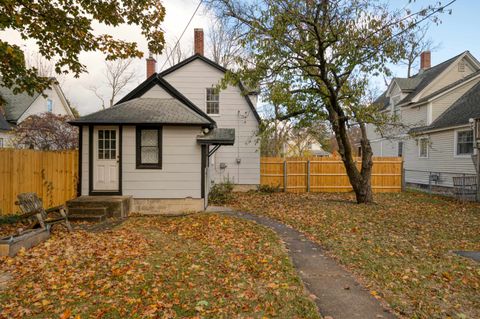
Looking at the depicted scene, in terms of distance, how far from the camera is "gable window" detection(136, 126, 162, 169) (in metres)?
11.5

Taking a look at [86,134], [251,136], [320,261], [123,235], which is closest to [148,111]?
[86,134]

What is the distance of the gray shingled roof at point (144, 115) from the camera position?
1119 cm

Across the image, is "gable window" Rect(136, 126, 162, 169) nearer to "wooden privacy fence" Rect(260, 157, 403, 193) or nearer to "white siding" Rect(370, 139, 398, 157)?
"wooden privacy fence" Rect(260, 157, 403, 193)

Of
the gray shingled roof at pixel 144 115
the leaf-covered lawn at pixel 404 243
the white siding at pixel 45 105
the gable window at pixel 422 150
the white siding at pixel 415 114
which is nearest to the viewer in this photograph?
the leaf-covered lawn at pixel 404 243

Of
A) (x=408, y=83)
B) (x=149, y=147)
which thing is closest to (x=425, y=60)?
(x=408, y=83)

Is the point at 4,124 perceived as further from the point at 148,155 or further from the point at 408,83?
the point at 408,83

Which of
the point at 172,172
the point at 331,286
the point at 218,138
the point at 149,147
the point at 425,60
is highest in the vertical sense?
the point at 425,60

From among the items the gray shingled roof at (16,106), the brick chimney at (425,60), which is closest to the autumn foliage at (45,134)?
the gray shingled roof at (16,106)

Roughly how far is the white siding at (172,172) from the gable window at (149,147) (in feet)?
0.46

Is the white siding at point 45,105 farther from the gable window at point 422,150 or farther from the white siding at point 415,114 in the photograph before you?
the gable window at point 422,150

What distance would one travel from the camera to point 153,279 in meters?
5.12

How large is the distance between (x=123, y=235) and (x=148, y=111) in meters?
5.56

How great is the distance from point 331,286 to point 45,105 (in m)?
32.1

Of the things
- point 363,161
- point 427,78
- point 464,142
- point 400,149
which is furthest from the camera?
point 400,149
